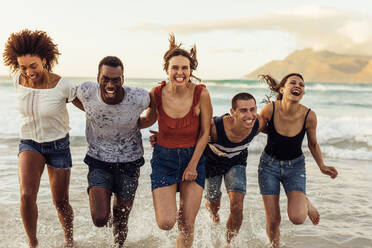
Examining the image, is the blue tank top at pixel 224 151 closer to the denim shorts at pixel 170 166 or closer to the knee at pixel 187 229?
the denim shorts at pixel 170 166

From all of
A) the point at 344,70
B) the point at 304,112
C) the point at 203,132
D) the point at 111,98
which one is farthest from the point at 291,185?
the point at 344,70

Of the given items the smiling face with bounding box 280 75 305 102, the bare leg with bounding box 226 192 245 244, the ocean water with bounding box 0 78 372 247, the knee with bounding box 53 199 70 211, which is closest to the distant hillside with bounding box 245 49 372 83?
the ocean water with bounding box 0 78 372 247

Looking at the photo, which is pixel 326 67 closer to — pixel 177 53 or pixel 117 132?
pixel 177 53

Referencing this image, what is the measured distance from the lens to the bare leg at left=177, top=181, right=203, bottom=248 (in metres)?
3.85

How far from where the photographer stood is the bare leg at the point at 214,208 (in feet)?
15.9

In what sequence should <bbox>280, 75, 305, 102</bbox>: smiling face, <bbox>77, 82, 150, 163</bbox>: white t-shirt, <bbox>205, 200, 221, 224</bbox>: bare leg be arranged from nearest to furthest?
<bbox>77, 82, 150, 163</bbox>: white t-shirt, <bbox>280, 75, 305, 102</bbox>: smiling face, <bbox>205, 200, 221, 224</bbox>: bare leg

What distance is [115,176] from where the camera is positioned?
4047mm

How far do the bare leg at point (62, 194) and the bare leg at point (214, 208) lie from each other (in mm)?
1617

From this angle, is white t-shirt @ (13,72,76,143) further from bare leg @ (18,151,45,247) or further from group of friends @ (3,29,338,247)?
bare leg @ (18,151,45,247)

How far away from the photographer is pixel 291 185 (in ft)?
A: 14.4

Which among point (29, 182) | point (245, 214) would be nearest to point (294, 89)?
point (245, 214)

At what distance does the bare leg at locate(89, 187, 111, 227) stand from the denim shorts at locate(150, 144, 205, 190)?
0.50 meters

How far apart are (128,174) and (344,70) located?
51.7 meters

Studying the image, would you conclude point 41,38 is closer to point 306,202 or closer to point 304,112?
point 304,112
